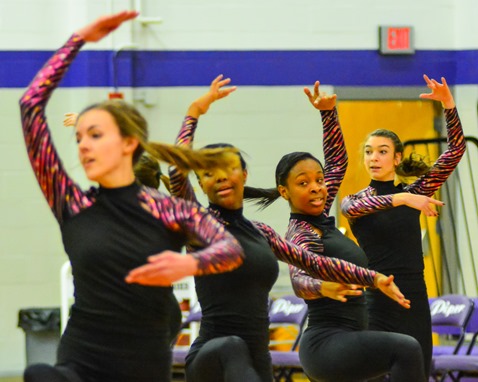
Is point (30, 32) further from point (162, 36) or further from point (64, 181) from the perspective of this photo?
point (64, 181)

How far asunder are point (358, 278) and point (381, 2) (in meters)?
5.16

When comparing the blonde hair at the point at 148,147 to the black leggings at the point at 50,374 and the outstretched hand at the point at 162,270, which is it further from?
the black leggings at the point at 50,374

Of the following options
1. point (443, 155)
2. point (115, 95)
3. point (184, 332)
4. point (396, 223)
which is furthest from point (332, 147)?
point (115, 95)

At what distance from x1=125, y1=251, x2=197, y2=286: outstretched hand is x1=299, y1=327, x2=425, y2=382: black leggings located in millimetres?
1781

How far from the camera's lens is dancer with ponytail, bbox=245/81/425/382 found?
178 inches

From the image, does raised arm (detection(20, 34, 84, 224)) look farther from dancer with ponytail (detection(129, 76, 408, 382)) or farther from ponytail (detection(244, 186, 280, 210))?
ponytail (detection(244, 186, 280, 210))

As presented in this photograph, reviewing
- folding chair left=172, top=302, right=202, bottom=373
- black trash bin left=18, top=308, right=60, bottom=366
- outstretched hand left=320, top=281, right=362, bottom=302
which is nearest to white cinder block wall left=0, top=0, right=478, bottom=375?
black trash bin left=18, top=308, right=60, bottom=366

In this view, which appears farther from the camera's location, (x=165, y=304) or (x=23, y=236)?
(x=23, y=236)

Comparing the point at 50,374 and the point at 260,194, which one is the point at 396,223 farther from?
the point at 50,374

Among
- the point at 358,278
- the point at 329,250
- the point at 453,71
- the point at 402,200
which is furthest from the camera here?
the point at 453,71

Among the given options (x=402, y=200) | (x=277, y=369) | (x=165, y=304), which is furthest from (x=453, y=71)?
(x=165, y=304)

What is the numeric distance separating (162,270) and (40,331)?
545cm

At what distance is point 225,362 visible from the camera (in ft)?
12.9

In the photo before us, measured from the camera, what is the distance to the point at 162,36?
8648 mm
